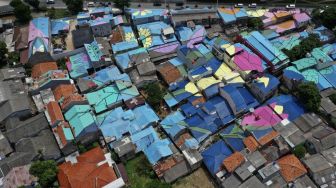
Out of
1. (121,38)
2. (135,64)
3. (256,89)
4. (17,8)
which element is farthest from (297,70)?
(17,8)

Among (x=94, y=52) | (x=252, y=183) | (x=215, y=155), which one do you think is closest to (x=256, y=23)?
(x=94, y=52)

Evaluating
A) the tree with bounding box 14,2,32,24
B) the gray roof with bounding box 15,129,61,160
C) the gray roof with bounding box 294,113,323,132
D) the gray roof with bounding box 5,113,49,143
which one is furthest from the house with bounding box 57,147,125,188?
the tree with bounding box 14,2,32,24

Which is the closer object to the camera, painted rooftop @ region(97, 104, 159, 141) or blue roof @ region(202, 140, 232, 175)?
blue roof @ region(202, 140, 232, 175)

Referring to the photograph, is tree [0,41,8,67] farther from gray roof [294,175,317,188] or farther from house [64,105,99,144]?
gray roof [294,175,317,188]

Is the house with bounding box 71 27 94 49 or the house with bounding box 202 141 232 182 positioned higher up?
the house with bounding box 71 27 94 49

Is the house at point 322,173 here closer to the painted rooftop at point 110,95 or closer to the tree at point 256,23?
the painted rooftop at point 110,95

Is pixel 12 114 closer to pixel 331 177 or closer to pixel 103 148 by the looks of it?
pixel 103 148

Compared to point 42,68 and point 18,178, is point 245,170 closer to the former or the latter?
point 18,178
